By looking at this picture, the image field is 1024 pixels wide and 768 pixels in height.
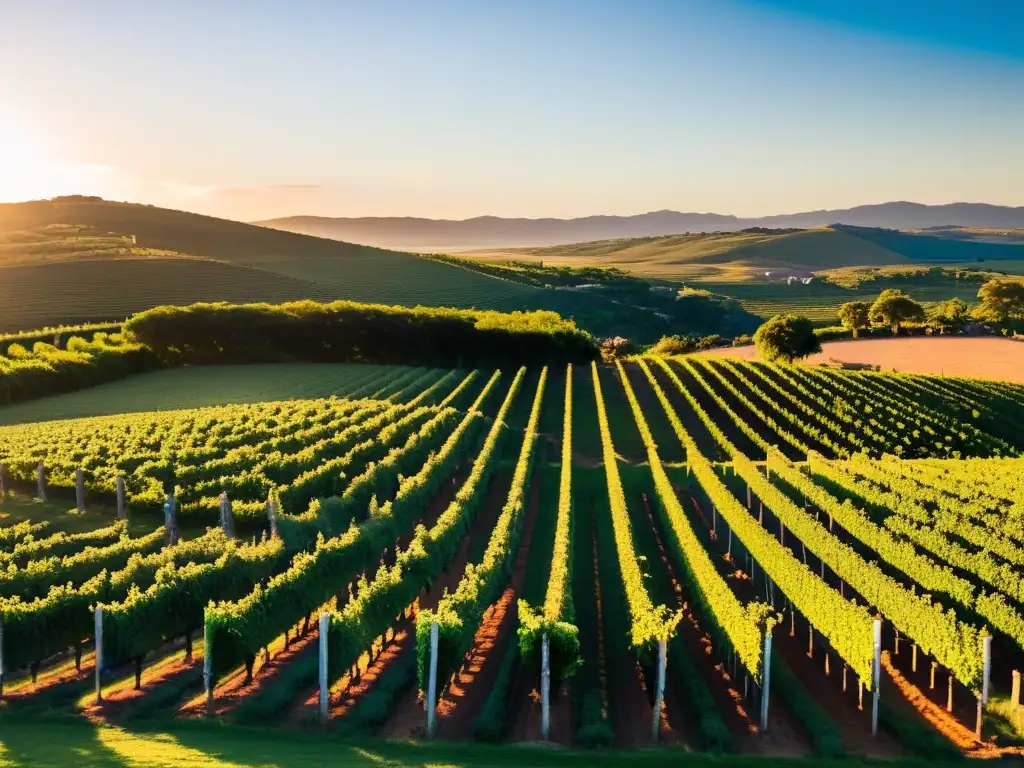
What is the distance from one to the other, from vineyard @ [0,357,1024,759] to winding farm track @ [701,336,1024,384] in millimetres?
39739

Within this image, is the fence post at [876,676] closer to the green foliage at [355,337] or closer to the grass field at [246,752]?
the grass field at [246,752]

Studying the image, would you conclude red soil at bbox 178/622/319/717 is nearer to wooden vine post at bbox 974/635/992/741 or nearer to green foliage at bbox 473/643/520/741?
green foliage at bbox 473/643/520/741

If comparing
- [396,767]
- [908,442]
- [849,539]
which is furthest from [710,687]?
[908,442]

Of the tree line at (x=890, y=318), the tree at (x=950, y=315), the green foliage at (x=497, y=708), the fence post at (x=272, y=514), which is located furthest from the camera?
the tree at (x=950, y=315)

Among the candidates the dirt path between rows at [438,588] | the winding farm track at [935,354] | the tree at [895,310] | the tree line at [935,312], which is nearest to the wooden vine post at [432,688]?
the dirt path between rows at [438,588]

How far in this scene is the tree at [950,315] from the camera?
293 ft

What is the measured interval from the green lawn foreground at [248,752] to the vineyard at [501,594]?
2.10ft

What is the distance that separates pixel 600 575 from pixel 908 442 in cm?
2711

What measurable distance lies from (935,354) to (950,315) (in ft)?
77.9

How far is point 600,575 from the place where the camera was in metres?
20.2

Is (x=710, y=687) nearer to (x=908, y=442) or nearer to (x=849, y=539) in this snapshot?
(x=849, y=539)

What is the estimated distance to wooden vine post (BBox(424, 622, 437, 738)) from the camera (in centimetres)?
1279

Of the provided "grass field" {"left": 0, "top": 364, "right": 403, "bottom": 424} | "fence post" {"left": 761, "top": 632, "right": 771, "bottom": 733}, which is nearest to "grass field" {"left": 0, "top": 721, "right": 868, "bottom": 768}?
"fence post" {"left": 761, "top": 632, "right": 771, "bottom": 733}

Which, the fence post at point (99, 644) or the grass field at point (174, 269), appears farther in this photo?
the grass field at point (174, 269)
